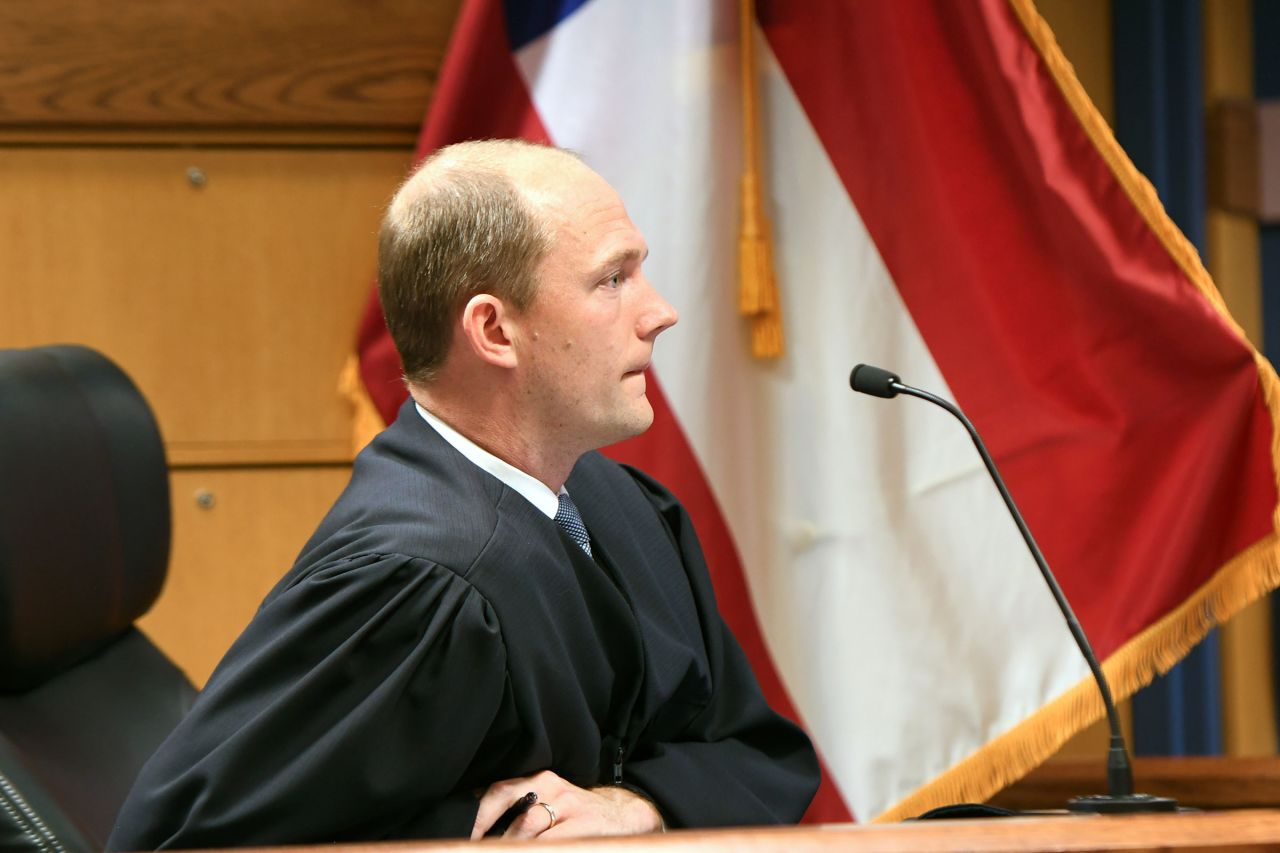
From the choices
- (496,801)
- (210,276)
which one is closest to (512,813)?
(496,801)

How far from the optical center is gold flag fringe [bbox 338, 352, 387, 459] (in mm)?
2164

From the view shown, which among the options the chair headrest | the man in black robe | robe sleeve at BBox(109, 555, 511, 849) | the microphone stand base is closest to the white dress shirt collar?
the man in black robe

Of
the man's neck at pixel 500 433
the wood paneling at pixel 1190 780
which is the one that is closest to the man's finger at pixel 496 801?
the man's neck at pixel 500 433

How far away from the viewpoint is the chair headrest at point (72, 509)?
1.36 m

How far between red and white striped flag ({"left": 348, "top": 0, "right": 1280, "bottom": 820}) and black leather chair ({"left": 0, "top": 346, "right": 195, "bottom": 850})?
63 centimetres

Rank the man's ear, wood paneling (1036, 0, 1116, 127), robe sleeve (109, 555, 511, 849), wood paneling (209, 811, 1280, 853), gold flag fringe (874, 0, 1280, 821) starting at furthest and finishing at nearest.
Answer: wood paneling (1036, 0, 1116, 127), gold flag fringe (874, 0, 1280, 821), the man's ear, robe sleeve (109, 555, 511, 849), wood paneling (209, 811, 1280, 853)

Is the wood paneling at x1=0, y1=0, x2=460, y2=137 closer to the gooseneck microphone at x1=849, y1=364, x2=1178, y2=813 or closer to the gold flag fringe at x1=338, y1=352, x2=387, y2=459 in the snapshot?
the gold flag fringe at x1=338, y1=352, x2=387, y2=459

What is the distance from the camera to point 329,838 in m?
1.13

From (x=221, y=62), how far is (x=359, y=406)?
0.58 metres

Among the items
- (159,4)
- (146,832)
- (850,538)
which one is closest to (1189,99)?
(850,538)

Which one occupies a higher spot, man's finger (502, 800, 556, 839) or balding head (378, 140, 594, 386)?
balding head (378, 140, 594, 386)

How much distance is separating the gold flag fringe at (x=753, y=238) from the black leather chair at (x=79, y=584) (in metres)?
0.87

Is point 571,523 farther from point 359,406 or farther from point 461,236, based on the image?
point 359,406

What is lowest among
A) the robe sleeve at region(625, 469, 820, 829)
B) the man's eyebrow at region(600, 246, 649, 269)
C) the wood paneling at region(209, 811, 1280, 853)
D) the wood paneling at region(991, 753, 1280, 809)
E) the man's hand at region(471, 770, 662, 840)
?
the wood paneling at region(991, 753, 1280, 809)
